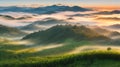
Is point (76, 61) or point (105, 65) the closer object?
point (105, 65)

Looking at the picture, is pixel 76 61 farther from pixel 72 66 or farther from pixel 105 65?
pixel 105 65

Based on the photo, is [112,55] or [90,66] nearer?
[90,66]

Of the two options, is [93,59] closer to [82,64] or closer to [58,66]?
[82,64]

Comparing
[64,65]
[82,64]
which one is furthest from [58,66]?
[82,64]

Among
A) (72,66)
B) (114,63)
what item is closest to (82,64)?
(72,66)

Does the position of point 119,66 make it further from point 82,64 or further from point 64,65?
point 64,65

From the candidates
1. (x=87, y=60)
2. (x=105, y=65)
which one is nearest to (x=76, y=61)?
(x=87, y=60)

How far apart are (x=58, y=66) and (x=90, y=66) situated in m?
24.3

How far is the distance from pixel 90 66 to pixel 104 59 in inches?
564

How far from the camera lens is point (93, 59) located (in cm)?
19662

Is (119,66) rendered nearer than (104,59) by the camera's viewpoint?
Yes

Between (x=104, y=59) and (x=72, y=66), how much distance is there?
22218mm

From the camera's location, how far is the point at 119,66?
179750mm

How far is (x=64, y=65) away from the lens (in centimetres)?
19712
